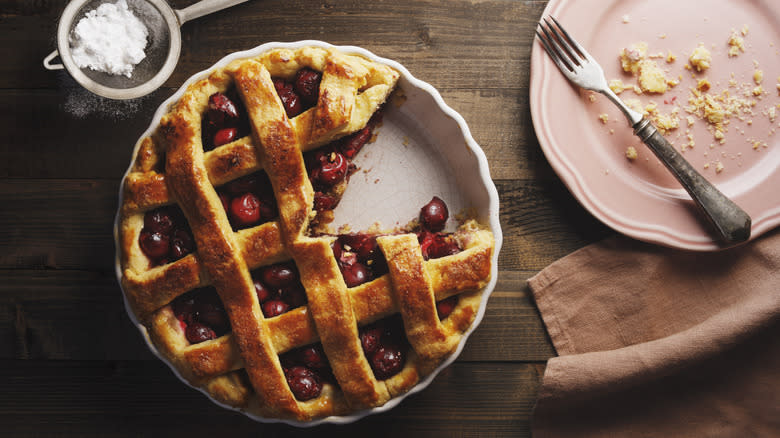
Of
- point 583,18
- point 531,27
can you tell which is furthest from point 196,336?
point 583,18

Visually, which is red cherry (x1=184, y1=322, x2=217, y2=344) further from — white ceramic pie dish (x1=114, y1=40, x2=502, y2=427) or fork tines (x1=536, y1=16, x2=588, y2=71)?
fork tines (x1=536, y1=16, x2=588, y2=71)

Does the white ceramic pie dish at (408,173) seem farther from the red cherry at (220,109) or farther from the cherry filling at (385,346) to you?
the red cherry at (220,109)

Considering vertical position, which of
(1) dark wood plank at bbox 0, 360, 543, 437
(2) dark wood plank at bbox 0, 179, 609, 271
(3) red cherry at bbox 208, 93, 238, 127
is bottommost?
(1) dark wood plank at bbox 0, 360, 543, 437

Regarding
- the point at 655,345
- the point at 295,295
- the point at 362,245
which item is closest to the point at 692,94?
Result: the point at 655,345

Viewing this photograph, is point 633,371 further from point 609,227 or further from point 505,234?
point 505,234

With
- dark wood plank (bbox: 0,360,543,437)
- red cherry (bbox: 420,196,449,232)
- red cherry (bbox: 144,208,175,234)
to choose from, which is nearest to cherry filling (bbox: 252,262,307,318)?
red cherry (bbox: 144,208,175,234)

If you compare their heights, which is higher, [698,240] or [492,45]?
[492,45]
